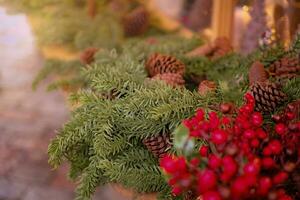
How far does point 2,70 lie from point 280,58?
1.80 ft

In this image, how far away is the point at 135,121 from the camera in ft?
1.85

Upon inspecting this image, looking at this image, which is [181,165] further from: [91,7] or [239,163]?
[91,7]

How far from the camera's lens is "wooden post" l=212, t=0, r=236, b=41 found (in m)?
1.03

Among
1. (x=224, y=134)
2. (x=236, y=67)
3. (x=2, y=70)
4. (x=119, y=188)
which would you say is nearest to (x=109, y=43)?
(x=2, y=70)

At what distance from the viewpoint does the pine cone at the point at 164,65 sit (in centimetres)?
68

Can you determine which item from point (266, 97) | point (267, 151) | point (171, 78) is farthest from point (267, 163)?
point (171, 78)

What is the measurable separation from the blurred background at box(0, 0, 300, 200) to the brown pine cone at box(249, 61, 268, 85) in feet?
0.80

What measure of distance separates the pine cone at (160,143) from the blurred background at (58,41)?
0.12 meters

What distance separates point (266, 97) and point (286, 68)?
4.4 inches

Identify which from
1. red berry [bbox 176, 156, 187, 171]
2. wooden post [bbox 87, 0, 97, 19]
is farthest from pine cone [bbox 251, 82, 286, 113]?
wooden post [bbox 87, 0, 97, 19]

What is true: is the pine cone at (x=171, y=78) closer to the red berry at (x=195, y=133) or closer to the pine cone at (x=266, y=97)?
the pine cone at (x=266, y=97)

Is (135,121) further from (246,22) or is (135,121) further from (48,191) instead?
(246,22)

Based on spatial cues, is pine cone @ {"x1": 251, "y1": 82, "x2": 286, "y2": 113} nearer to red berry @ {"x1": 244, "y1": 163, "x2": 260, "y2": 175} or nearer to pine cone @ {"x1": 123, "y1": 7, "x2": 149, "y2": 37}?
red berry @ {"x1": 244, "y1": 163, "x2": 260, "y2": 175}

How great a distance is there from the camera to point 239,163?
36 cm
